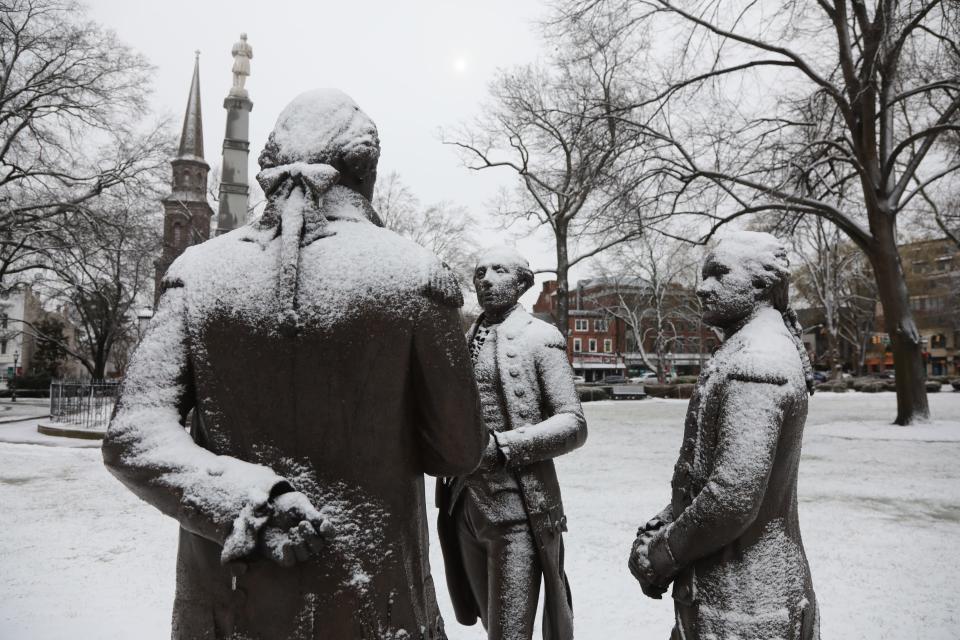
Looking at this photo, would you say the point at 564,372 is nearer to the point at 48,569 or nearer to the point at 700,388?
the point at 700,388

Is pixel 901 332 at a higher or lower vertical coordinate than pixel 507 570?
higher

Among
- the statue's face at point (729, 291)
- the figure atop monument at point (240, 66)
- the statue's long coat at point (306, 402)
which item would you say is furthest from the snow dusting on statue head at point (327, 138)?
the figure atop monument at point (240, 66)

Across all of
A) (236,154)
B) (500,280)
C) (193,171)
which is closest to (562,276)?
(236,154)

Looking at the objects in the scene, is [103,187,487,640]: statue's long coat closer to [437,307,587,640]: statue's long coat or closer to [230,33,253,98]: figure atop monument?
[437,307,587,640]: statue's long coat

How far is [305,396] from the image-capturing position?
1.48 metres

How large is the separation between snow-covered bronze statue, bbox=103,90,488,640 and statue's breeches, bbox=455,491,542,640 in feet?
5.37

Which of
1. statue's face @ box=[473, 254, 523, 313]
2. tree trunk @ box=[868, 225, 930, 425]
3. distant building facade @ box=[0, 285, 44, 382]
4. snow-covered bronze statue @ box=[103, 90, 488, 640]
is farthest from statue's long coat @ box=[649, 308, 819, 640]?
distant building facade @ box=[0, 285, 44, 382]

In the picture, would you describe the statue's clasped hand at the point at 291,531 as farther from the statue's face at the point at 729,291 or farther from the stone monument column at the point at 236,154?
Result: the stone monument column at the point at 236,154

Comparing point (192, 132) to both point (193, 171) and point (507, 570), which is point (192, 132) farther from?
point (507, 570)

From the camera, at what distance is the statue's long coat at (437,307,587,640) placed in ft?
10.4

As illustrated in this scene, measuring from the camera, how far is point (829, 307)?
34688 millimetres

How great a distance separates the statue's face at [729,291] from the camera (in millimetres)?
2479

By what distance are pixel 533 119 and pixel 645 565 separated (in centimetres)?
2039

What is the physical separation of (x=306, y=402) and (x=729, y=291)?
1.70m
